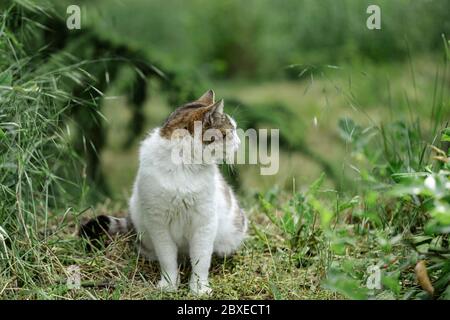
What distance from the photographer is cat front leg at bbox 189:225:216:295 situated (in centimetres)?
253

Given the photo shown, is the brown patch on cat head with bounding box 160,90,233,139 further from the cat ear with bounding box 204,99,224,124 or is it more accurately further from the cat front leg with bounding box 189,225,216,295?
the cat front leg with bounding box 189,225,216,295

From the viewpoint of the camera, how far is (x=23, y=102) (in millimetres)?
2654

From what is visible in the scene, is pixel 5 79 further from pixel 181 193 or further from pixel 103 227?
pixel 181 193

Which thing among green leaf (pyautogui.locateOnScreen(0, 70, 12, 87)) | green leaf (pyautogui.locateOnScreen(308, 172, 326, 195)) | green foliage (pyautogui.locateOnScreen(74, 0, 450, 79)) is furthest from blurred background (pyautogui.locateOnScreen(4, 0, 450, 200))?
green leaf (pyautogui.locateOnScreen(0, 70, 12, 87))

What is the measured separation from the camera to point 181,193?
247cm

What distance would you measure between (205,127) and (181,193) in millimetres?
256

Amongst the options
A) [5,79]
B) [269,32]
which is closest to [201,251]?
[5,79]

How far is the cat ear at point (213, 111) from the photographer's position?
2.42 m

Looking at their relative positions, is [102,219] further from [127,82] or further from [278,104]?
[278,104]

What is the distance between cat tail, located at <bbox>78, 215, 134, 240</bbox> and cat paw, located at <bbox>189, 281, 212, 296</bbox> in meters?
0.46

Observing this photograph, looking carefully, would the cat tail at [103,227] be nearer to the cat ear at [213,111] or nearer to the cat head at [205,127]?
the cat head at [205,127]
